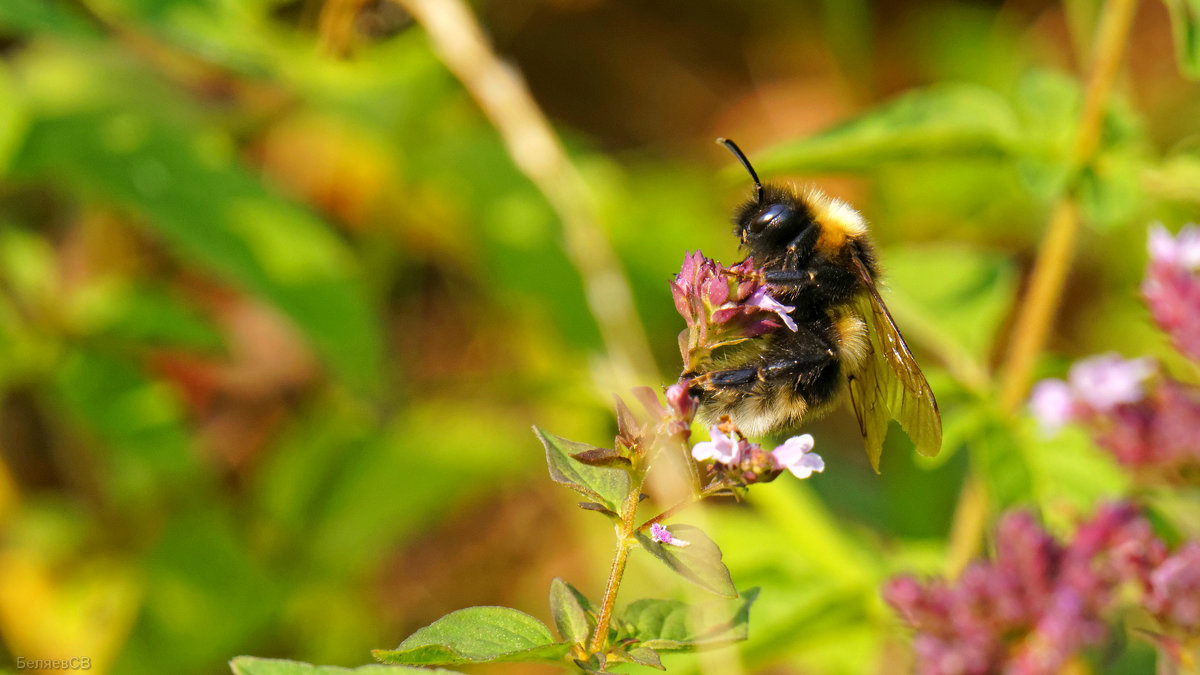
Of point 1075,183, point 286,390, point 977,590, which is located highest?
point 286,390

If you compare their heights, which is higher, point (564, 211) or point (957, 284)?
point (564, 211)

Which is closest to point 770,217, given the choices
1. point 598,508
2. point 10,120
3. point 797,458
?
point 797,458

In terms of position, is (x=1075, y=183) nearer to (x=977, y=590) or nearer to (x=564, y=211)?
(x=977, y=590)

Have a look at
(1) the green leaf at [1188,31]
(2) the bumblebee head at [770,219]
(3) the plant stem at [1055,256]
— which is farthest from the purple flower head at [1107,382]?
(2) the bumblebee head at [770,219]

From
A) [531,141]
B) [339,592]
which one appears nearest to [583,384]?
[531,141]

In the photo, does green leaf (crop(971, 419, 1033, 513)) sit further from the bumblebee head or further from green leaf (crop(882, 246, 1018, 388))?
the bumblebee head

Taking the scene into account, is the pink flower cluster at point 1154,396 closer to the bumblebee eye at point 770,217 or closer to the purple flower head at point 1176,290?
the purple flower head at point 1176,290

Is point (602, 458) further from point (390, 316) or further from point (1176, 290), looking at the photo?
point (390, 316)

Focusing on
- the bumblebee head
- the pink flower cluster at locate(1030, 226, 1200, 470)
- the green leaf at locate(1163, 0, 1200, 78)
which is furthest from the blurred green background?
the bumblebee head
